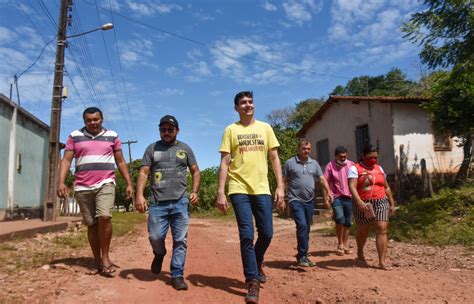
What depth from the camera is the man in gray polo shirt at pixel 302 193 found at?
5.83 metres

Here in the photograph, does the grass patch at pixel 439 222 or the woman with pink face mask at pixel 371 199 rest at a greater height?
the woman with pink face mask at pixel 371 199

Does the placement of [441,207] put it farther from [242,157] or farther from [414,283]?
[242,157]

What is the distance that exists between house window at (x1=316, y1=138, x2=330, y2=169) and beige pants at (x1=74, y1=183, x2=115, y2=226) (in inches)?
688

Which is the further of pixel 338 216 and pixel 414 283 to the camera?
pixel 338 216

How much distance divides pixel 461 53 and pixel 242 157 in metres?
6.88

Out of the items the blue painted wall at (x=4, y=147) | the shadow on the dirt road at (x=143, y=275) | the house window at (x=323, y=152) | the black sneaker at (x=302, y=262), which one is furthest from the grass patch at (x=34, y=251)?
the house window at (x=323, y=152)

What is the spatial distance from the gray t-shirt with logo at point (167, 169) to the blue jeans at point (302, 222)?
1.80 m

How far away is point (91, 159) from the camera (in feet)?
16.2

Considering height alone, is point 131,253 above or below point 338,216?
below

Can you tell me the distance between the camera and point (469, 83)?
34.6 ft

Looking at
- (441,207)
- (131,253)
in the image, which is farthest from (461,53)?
(131,253)

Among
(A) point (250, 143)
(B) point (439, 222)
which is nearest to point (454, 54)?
(B) point (439, 222)

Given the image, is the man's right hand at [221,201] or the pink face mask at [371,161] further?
the pink face mask at [371,161]

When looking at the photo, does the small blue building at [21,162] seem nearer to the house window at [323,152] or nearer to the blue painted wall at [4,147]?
the blue painted wall at [4,147]
